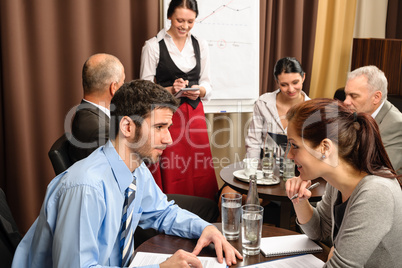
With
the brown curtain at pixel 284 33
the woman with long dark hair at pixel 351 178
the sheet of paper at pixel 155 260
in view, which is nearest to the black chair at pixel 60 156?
the sheet of paper at pixel 155 260

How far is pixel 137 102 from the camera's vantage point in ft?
4.42

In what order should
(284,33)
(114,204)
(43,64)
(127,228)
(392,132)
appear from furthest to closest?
(284,33), (43,64), (392,132), (127,228), (114,204)

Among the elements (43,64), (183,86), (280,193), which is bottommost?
(280,193)

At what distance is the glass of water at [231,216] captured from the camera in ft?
4.55

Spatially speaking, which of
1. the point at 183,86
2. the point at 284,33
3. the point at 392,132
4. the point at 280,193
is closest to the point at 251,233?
the point at 280,193

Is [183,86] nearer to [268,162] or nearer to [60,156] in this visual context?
[268,162]

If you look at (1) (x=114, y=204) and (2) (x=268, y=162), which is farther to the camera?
(2) (x=268, y=162)

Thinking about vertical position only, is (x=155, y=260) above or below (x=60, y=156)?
below

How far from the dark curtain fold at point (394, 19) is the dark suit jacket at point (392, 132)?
2.19 meters

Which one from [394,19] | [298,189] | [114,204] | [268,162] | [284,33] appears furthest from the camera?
[394,19]

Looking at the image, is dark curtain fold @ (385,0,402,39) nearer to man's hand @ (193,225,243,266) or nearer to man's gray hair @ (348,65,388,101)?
man's gray hair @ (348,65,388,101)

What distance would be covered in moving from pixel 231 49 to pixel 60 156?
211cm

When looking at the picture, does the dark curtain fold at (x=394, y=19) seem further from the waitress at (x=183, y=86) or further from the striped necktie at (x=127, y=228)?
the striped necktie at (x=127, y=228)

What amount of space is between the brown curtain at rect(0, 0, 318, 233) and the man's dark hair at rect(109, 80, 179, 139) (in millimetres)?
1636
